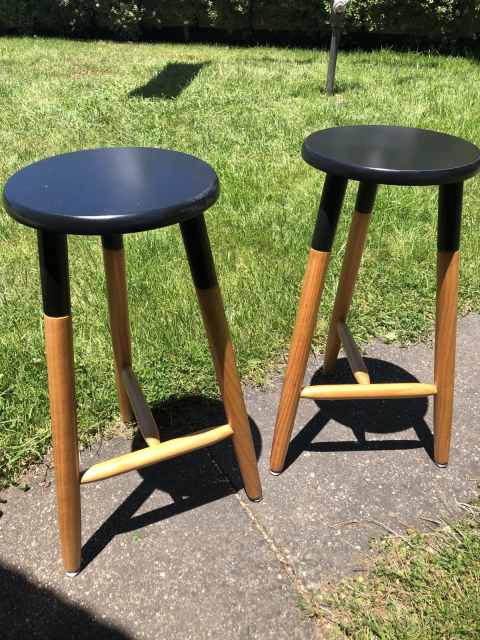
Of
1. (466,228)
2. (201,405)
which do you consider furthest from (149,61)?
(201,405)

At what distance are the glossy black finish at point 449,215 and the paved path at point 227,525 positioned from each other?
33.3 inches

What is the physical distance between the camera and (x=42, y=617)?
1748 mm

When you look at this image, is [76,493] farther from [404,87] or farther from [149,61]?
[149,61]

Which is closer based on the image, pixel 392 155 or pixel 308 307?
pixel 392 155

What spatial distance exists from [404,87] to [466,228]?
3.70 meters

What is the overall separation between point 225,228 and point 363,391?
2078 mm

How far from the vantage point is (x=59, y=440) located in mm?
1688

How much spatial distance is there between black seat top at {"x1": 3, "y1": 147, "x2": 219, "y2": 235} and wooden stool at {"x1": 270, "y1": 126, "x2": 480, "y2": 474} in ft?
1.34

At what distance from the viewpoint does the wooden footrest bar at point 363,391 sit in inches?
82.0

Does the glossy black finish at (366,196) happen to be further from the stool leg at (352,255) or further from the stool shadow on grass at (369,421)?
the stool shadow on grass at (369,421)

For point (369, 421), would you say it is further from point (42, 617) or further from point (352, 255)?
point (42, 617)

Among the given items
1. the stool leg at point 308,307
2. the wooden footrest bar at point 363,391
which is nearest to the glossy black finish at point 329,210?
the stool leg at point 308,307

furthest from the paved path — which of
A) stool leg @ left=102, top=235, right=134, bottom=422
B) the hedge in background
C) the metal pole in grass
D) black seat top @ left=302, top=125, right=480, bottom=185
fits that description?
the hedge in background

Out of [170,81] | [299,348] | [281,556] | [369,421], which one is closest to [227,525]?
[281,556]
